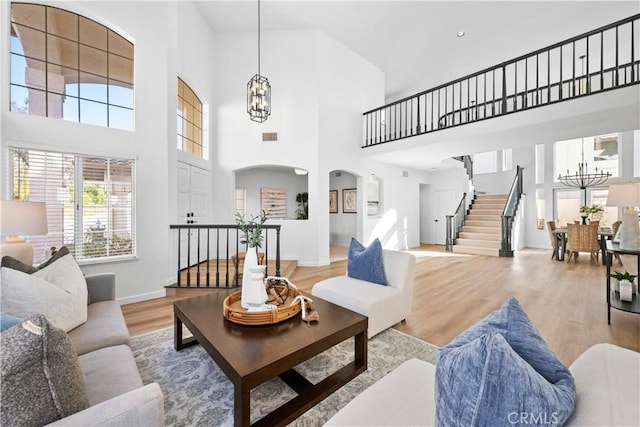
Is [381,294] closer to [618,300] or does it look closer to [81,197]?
[618,300]

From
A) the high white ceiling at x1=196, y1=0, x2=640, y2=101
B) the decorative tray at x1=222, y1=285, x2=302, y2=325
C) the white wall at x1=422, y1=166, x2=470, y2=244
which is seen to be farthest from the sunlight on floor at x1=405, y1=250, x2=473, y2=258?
the decorative tray at x1=222, y1=285, x2=302, y2=325

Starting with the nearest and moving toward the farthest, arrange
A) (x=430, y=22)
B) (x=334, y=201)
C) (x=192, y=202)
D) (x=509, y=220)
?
1. (x=192, y=202)
2. (x=430, y=22)
3. (x=509, y=220)
4. (x=334, y=201)

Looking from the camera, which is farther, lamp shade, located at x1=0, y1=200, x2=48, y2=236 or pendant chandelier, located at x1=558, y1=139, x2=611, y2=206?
pendant chandelier, located at x1=558, y1=139, x2=611, y2=206

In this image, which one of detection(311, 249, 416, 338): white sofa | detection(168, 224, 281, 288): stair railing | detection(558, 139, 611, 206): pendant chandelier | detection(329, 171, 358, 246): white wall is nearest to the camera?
detection(311, 249, 416, 338): white sofa

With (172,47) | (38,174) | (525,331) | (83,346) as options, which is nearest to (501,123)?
(525,331)

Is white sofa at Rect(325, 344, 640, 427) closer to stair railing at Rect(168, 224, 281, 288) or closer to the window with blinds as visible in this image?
stair railing at Rect(168, 224, 281, 288)

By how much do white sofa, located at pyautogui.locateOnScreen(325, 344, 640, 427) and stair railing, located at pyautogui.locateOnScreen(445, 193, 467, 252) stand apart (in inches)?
284

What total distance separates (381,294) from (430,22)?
19.7 ft

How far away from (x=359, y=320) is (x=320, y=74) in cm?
548

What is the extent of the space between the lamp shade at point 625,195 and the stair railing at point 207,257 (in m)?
3.89

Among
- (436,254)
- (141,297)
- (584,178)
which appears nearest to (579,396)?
(141,297)

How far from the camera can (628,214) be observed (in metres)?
2.91

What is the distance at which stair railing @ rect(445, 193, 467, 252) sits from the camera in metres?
7.85

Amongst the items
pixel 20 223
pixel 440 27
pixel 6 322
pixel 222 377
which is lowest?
pixel 222 377
